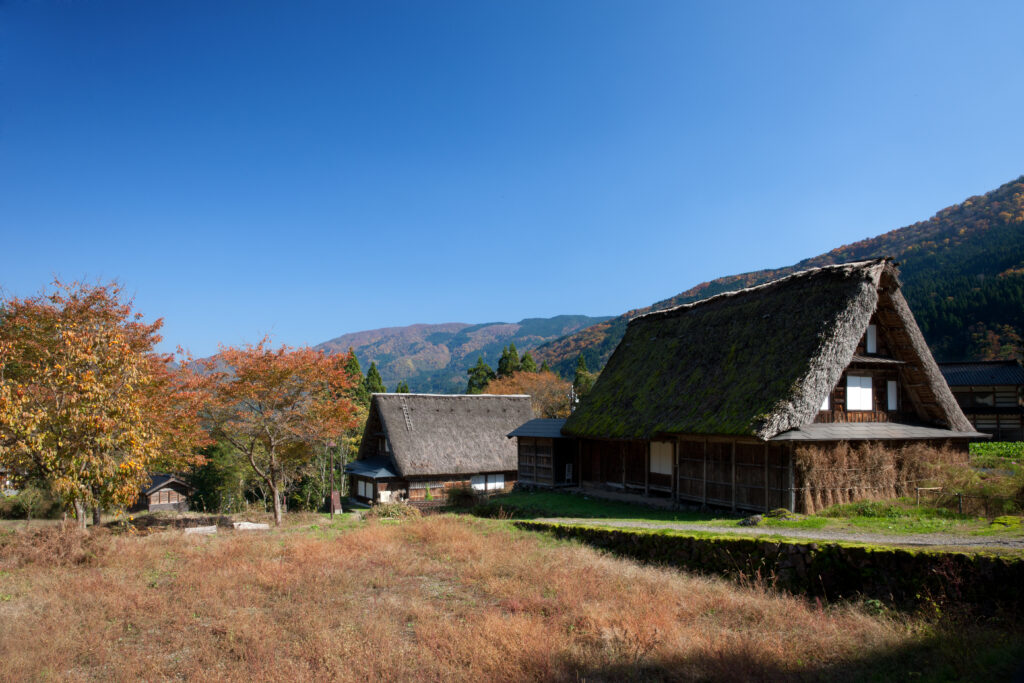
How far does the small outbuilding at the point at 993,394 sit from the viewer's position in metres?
37.0

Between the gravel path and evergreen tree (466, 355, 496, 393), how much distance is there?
1806 inches

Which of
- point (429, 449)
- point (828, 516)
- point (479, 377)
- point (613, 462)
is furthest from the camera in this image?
point (479, 377)

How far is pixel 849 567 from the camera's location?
359 inches

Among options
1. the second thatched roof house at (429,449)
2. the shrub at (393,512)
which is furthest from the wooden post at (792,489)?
the second thatched roof house at (429,449)

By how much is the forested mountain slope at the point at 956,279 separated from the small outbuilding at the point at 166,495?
169 feet

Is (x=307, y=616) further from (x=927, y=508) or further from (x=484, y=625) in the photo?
(x=927, y=508)

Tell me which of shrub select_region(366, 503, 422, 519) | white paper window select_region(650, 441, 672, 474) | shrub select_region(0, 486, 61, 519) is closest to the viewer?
white paper window select_region(650, 441, 672, 474)

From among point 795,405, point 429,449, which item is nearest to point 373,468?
point 429,449

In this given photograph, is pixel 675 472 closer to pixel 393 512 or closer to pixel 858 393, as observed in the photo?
pixel 858 393

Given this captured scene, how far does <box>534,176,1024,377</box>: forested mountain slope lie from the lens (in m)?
56.3

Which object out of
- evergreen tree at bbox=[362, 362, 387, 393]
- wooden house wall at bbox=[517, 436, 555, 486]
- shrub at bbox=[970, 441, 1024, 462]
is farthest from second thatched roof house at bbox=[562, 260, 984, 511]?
evergreen tree at bbox=[362, 362, 387, 393]

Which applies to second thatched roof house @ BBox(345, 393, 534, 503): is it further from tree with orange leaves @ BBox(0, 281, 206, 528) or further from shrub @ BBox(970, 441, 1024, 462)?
shrub @ BBox(970, 441, 1024, 462)

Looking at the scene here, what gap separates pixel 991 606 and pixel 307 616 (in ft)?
30.5

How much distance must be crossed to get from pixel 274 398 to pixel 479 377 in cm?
4175
